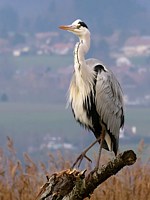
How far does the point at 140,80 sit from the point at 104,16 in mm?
21223

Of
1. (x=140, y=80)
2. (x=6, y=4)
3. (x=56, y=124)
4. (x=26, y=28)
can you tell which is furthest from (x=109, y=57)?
(x=6, y=4)

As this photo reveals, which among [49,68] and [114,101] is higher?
[49,68]

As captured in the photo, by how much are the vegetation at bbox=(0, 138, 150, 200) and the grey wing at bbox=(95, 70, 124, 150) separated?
258mm

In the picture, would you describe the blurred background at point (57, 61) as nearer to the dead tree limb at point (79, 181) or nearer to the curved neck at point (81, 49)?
the curved neck at point (81, 49)

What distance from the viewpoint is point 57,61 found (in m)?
47.1

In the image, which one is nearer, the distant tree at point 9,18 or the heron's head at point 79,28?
the heron's head at point 79,28

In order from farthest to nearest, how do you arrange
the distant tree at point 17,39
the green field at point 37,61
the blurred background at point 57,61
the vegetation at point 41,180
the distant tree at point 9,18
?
1. the distant tree at point 9,18
2. the distant tree at point 17,39
3. the green field at point 37,61
4. the blurred background at point 57,61
5. the vegetation at point 41,180

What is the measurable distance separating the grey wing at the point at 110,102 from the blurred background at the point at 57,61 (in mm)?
18527

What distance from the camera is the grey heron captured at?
5536 millimetres

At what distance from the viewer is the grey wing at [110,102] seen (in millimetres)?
5633

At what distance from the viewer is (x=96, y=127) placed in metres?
5.80

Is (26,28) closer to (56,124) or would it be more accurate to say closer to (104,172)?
(56,124)

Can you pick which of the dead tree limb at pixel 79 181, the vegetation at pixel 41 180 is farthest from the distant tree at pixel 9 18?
the dead tree limb at pixel 79 181

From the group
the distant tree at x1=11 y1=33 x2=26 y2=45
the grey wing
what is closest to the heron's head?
the grey wing
